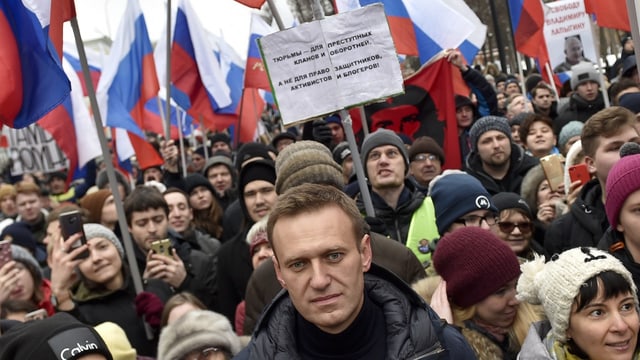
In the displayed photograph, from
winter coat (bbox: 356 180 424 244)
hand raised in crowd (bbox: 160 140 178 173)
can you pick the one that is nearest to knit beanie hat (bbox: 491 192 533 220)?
winter coat (bbox: 356 180 424 244)

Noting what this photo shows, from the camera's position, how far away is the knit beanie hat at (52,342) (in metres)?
3.16

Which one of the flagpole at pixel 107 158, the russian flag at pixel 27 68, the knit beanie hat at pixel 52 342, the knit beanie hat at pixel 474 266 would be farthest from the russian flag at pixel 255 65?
the knit beanie hat at pixel 52 342

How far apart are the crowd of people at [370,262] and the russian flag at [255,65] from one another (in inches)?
72.2

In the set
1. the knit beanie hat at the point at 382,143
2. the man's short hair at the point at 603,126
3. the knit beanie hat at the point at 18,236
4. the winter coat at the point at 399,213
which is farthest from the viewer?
the knit beanie hat at the point at 18,236

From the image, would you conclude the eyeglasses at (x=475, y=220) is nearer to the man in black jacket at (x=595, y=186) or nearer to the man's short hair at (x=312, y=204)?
the man in black jacket at (x=595, y=186)

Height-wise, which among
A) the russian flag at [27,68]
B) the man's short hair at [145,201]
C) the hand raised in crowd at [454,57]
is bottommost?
the man's short hair at [145,201]

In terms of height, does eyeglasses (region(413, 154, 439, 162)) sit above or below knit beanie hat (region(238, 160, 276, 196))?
below

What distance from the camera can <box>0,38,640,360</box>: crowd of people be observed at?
250 cm

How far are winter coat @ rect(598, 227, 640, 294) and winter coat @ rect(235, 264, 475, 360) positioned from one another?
4.15 ft

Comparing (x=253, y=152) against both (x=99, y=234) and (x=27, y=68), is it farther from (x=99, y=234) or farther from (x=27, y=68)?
(x=27, y=68)

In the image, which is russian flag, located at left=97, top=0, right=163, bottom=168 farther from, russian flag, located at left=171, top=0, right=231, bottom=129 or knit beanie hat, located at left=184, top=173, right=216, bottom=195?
knit beanie hat, located at left=184, top=173, right=216, bottom=195

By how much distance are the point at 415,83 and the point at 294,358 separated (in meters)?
5.95

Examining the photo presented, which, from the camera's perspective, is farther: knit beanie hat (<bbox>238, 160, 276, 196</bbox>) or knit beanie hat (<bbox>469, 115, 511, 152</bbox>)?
knit beanie hat (<bbox>469, 115, 511, 152</bbox>)

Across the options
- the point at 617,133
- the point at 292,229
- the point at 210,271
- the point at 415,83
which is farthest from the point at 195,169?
the point at 292,229
